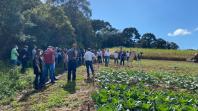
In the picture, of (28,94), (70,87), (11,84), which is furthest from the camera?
(11,84)

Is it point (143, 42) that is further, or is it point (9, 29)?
point (143, 42)

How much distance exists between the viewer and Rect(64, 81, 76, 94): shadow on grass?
17859 millimetres

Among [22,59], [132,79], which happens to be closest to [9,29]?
[22,59]

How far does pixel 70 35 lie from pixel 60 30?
1.90 meters

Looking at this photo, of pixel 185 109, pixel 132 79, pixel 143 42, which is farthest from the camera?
pixel 143 42

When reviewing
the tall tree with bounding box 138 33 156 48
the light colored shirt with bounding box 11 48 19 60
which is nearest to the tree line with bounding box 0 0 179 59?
the light colored shirt with bounding box 11 48 19 60

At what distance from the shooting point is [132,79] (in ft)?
73.0

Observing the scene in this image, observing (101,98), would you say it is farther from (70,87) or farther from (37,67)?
(70,87)

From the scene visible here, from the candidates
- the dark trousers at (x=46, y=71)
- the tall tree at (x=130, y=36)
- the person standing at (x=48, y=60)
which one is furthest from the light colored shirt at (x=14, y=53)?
the tall tree at (x=130, y=36)

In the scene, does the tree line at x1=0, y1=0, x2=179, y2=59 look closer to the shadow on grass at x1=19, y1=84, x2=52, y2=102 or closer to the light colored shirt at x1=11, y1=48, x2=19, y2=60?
the light colored shirt at x1=11, y1=48, x2=19, y2=60

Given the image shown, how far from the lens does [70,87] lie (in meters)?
19.1

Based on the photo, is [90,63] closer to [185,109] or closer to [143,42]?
[185,109]

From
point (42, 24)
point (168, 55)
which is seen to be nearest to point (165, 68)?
point (42, 24)

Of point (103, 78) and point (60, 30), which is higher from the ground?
point (60, 30)
